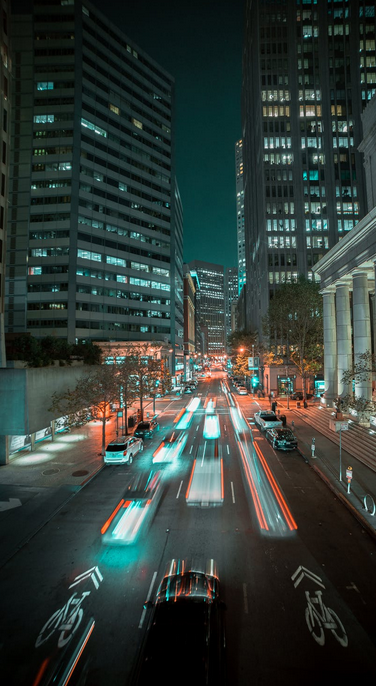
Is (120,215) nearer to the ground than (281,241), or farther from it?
farther from it

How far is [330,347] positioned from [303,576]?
30.1 meters

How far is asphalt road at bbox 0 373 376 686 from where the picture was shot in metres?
7.12

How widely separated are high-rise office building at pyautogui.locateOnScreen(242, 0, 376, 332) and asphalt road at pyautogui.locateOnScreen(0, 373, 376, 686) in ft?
196

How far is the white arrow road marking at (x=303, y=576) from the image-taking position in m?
9.62

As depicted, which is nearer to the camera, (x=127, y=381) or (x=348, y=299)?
(x=127, y=381)

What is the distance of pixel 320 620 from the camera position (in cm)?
812

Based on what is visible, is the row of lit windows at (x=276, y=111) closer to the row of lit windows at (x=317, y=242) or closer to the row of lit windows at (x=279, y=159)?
the row of lit windows at (x=279, y=159)

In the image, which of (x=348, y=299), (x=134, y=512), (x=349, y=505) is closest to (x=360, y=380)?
(x=349, y=505)

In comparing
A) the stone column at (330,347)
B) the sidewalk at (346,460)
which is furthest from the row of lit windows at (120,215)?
the sidewalk at (346,460)

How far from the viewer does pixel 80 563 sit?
35.3 ft

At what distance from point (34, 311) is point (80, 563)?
53604mm

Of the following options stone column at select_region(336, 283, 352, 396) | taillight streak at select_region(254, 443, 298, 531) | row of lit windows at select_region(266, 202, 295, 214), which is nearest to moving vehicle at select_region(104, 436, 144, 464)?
taillight streak at select_region(254, 443, 298, 531)

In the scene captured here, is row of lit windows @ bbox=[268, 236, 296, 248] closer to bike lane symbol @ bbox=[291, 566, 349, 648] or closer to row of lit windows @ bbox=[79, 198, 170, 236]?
row of lit windows @ bbox=[79, 198, 170, 236]

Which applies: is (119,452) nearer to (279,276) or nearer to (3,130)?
(3,130)
